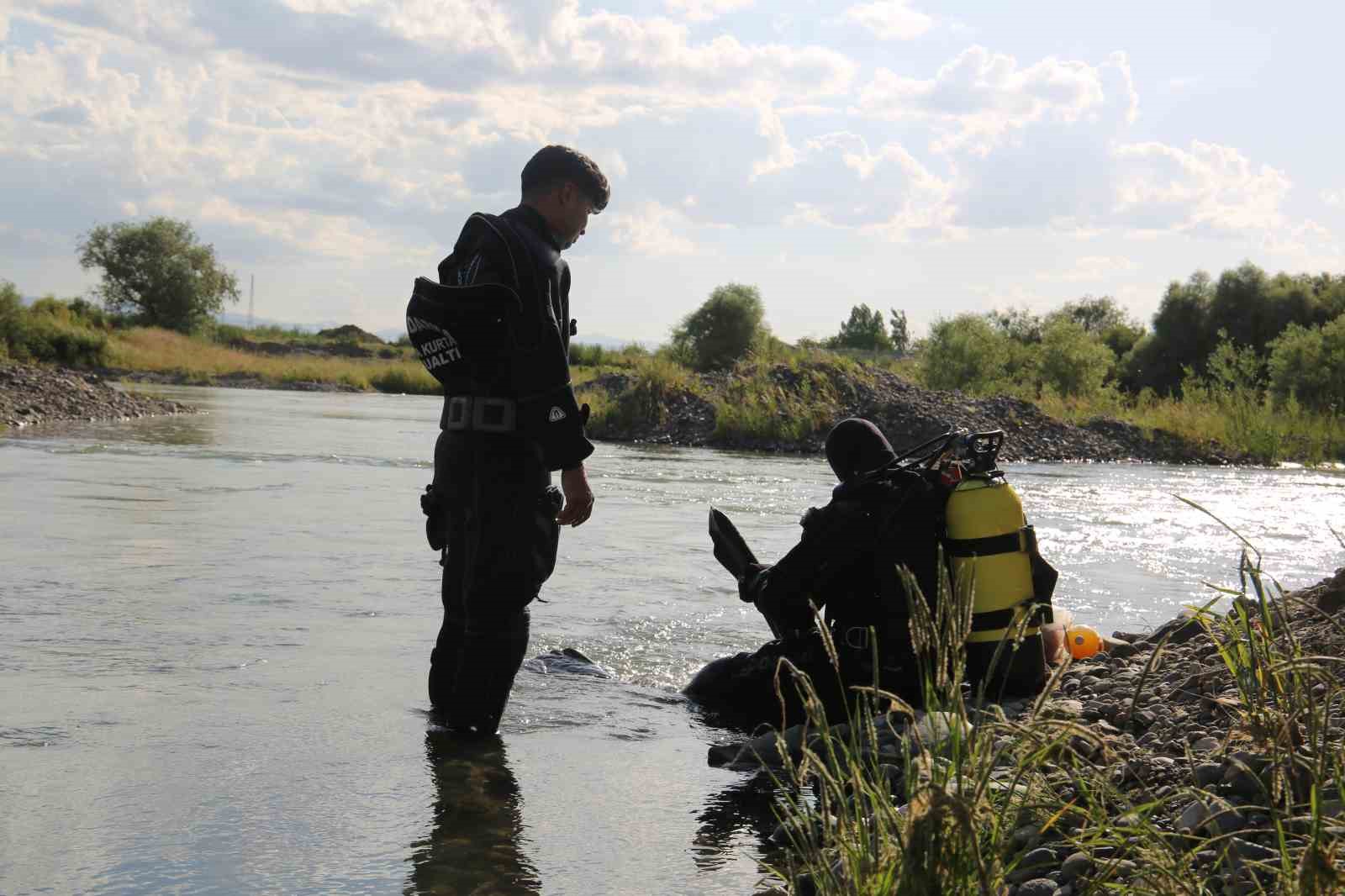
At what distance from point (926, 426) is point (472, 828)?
21636 mm

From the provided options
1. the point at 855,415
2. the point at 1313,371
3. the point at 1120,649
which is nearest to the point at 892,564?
the point at 1120,649

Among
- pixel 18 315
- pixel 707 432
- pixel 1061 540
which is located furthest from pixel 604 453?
pixel 18 315

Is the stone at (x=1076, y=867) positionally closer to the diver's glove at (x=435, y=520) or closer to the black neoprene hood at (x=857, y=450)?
the black neoprene hood at (x=857, y=450)

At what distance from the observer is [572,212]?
4.75 meters

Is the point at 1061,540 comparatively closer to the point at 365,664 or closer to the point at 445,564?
the point at 365,664

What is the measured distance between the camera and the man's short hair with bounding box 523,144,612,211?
15.4 feet

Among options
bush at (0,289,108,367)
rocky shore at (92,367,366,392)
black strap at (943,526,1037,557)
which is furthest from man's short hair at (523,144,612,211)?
rocky shore at (92,367,366,392)

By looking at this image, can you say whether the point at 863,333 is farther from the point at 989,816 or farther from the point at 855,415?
the point at 989,816

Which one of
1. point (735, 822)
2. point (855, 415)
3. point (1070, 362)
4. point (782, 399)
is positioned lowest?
point (735, 822)

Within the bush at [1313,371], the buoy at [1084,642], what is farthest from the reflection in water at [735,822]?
the bush at [1313,371]

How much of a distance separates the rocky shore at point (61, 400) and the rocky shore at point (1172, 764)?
20706 mm

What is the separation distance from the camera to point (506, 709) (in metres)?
5.38

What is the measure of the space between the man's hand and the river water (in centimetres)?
87

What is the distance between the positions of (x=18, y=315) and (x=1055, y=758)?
1800 inches
